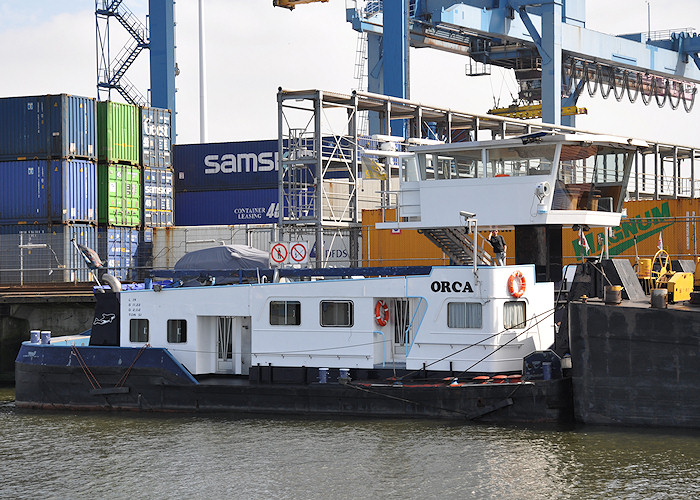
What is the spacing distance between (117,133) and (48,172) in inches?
142

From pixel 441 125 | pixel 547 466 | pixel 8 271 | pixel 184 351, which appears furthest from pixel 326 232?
pixel 547 466

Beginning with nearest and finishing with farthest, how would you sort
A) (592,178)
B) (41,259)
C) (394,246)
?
1. (592,178)
2. (394,246)
3. (41,259)

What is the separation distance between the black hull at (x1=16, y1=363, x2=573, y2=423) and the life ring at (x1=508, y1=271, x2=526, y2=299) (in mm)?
1962

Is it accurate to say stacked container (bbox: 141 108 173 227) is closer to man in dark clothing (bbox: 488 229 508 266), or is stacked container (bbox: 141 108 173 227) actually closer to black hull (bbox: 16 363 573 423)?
black hull (bbox: 16 363 573 423)

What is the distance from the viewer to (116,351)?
76.5ft

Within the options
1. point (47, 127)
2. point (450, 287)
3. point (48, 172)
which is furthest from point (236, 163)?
point (450, 287)

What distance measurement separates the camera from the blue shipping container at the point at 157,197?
136 feet

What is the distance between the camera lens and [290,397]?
21688mm

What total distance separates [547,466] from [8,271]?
25.2 meters

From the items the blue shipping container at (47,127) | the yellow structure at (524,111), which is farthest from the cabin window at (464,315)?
the yellow structure at (524,111)

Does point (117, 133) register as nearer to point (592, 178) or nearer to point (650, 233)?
point (650, 233)

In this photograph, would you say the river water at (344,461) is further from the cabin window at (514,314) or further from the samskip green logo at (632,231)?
the samskip green logo at (632,231)

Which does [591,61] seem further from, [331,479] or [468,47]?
Result: [331,479]

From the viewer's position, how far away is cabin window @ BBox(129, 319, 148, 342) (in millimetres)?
23688
